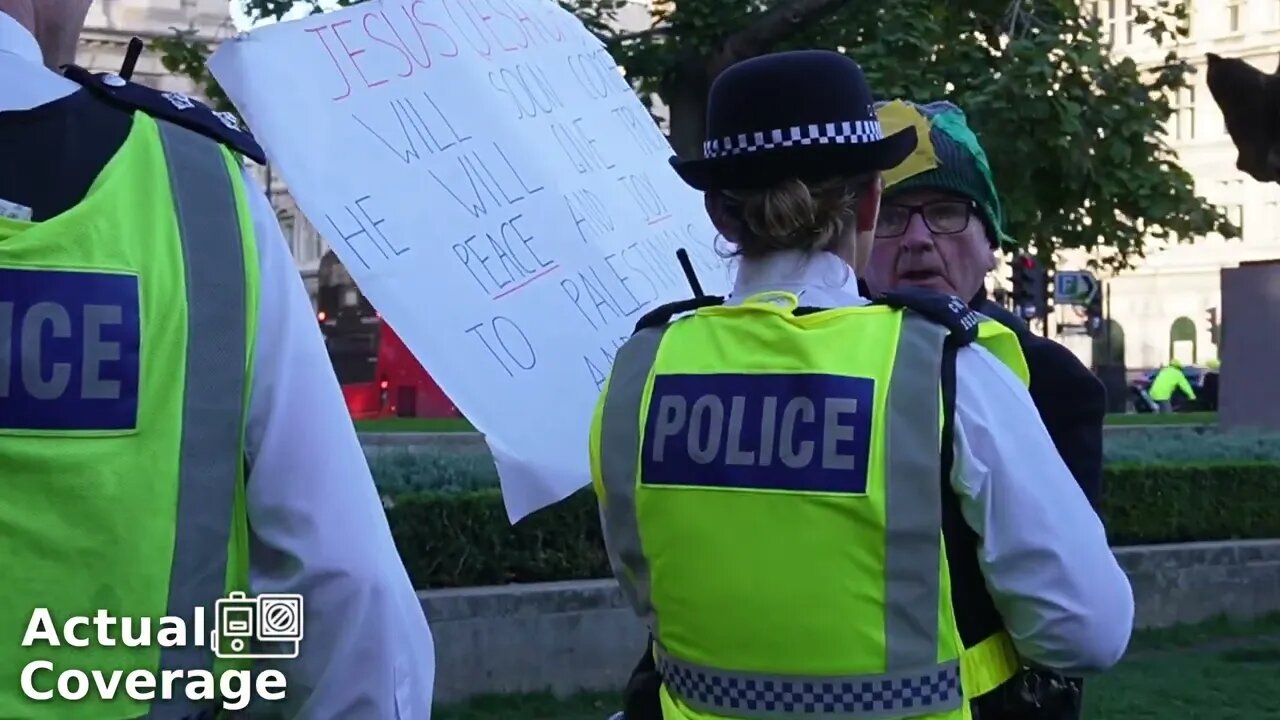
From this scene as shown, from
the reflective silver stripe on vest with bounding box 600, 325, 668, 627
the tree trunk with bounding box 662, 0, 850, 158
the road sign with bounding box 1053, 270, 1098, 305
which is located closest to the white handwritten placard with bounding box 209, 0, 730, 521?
the reflective silver stripe on vest with bounding box 600, 325, 668, 627

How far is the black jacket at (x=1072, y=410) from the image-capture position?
247cm

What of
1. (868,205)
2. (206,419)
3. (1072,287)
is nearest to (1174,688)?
(868,205)

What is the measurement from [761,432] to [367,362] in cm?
2990

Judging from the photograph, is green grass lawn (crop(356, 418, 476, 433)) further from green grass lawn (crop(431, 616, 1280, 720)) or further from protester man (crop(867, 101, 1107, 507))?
protester man (crop(867, 101, 1107, 507))

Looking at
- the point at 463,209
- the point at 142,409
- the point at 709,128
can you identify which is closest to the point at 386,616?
the point at 142,409

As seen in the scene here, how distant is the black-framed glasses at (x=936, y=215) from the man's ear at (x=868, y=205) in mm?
563

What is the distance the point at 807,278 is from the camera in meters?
2.32

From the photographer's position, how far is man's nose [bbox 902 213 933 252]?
117 inches

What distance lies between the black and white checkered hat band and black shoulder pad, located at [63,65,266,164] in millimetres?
765

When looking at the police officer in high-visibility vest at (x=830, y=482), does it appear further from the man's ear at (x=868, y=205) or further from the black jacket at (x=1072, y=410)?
the black jacket at (x=1072, y=410)

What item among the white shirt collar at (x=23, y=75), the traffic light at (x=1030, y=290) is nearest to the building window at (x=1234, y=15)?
the traffic light at (x=1030, y=290)

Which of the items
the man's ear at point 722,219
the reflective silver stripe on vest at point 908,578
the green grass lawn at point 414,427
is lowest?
the green grass lawn at point 414,427

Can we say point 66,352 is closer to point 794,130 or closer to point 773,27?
point 794,130

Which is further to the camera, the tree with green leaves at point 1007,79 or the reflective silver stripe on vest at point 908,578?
the tree with green leaves at point 1007,79
